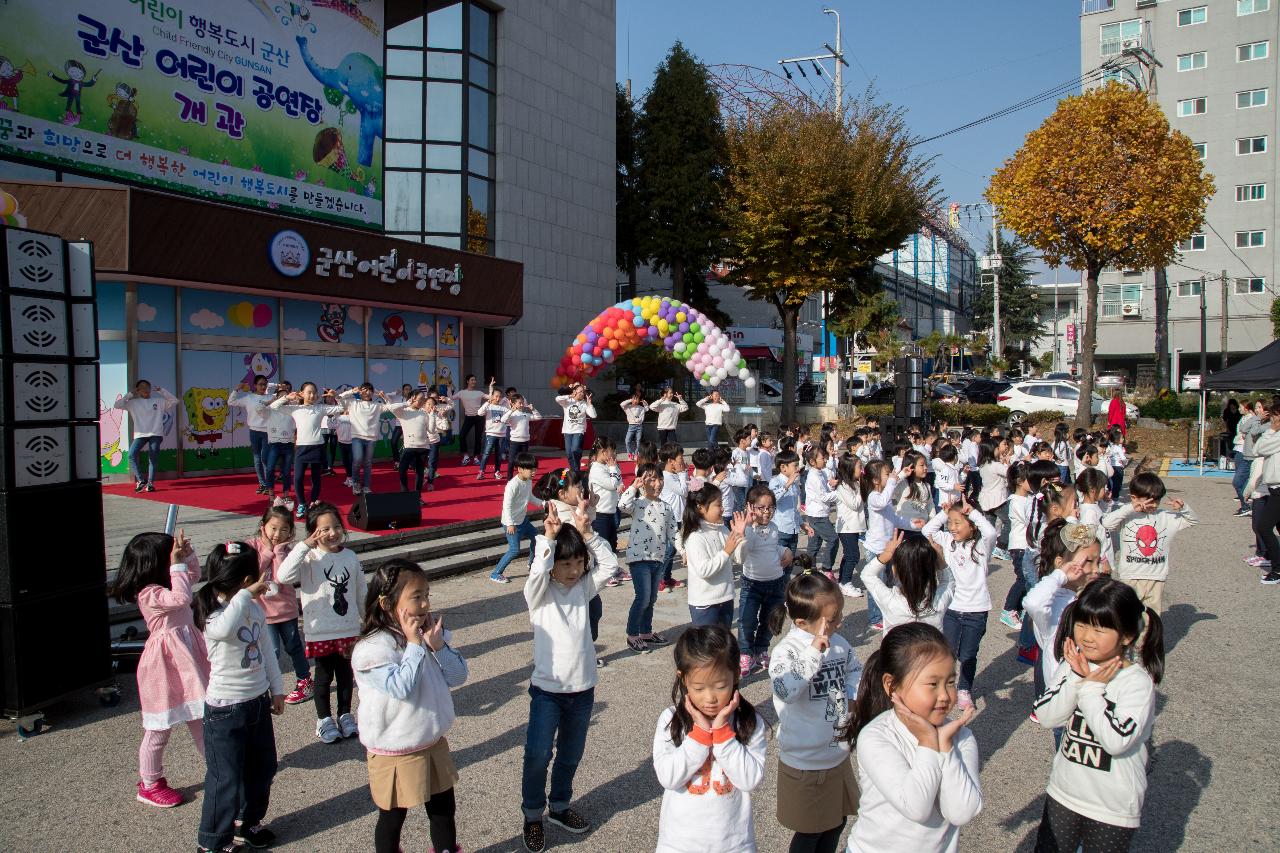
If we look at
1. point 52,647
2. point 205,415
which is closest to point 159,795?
point 52,647

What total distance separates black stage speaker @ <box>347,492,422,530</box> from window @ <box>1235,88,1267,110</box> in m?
47.1

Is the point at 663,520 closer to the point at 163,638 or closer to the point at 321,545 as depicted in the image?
the point at 321,545

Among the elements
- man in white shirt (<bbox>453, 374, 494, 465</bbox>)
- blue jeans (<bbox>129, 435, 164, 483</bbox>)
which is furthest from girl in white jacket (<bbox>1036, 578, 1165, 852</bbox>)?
blue jeans (<bbox>129, 435, 164, 483</bbox>)

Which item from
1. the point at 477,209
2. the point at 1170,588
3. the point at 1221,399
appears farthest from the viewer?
the point at 1221,399

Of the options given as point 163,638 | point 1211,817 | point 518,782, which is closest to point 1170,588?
point 1211,817

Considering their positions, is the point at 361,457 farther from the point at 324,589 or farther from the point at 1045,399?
the point at 1045,399

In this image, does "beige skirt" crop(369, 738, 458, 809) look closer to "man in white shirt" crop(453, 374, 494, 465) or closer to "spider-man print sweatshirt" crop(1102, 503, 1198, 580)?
"spider-man print sweatshirt" crop(1102, 503, 1198, 580)

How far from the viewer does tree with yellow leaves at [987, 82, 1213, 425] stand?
21.0m

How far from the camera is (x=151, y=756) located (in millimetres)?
4582

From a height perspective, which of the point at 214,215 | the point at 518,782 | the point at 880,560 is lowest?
the point at 518,782

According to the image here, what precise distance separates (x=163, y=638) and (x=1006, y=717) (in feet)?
17.2

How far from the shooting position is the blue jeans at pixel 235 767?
3918 millimetres

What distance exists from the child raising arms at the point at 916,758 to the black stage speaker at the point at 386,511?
8708mm

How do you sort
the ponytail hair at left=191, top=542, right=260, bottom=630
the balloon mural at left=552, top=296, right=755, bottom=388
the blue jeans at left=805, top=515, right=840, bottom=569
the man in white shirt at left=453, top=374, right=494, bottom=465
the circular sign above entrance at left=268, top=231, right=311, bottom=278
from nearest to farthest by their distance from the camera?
the ponytail hair at left=191, top=542, right=260, bottom=630 < the blue jeans at left=805, top=515, right=840, bottom=569 < the circular sign above entrance at left=268, top=231, right=311, bottom=278 < the man in white shirt at left=453, top=374, right=494, bottom=465 < the balloon mural at left=552, top=296, right=755, bottom=388
